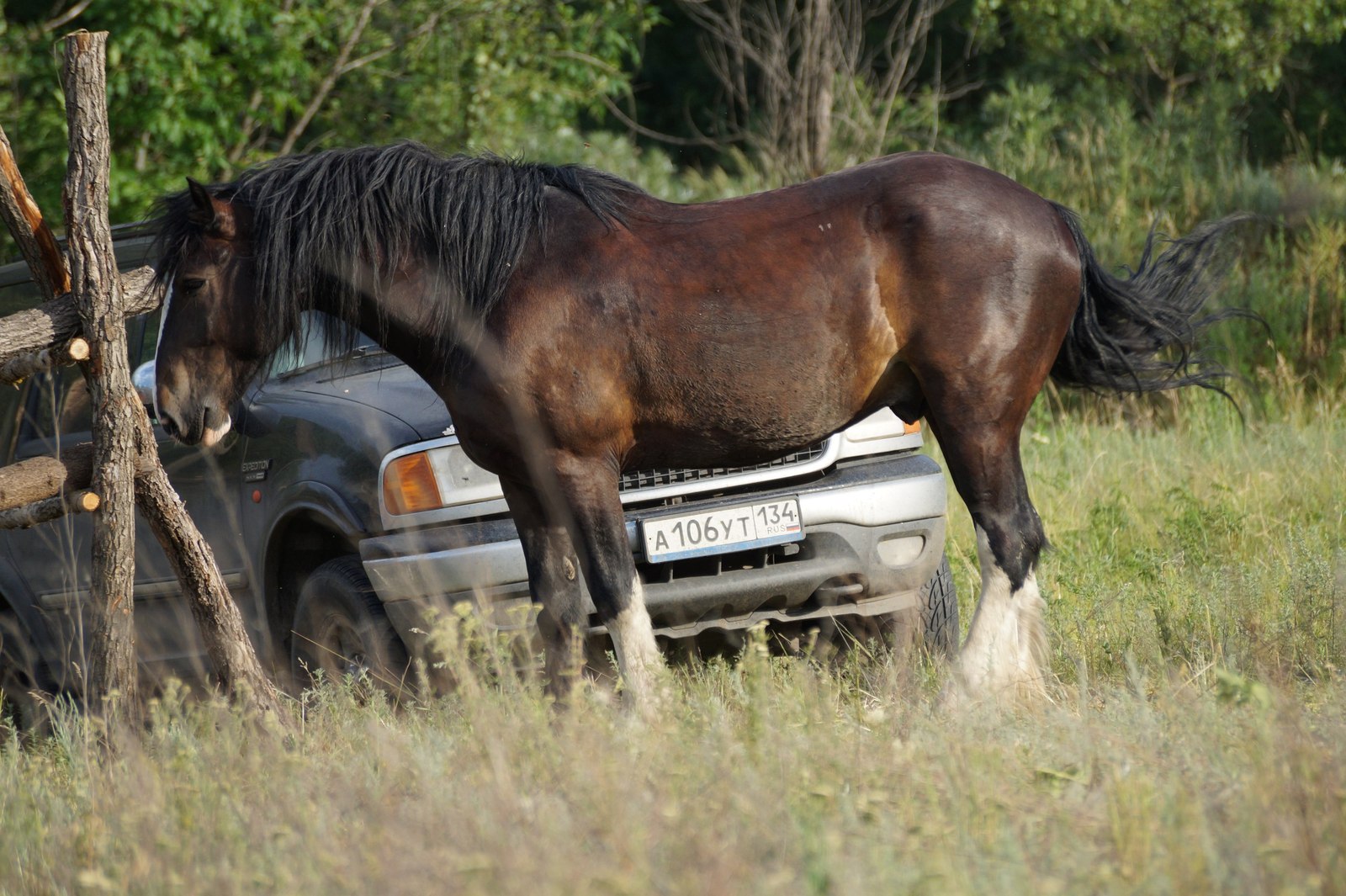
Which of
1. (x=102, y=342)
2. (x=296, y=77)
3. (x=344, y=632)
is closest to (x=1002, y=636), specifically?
(x=344, y=632)

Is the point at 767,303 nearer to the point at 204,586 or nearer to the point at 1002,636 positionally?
the point at 1002,636

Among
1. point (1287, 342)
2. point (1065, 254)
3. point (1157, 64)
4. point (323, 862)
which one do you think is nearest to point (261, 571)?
point (323, 862)

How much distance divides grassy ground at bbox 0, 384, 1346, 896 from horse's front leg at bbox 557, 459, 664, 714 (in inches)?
12.0

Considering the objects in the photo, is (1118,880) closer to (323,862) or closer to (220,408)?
(323,862)

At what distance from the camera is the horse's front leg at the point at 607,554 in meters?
3.89

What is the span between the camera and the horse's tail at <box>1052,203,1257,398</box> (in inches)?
169

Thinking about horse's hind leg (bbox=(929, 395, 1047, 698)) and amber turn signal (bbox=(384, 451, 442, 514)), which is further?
amber turn signal (bbox=(384, 451, 442, 514))

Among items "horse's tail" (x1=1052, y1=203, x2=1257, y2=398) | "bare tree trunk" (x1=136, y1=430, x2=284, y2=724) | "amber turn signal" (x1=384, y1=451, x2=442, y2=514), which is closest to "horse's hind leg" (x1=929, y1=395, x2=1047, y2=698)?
"horse's tail" (x1=1052, y1=203, x2=1257, y2=398)

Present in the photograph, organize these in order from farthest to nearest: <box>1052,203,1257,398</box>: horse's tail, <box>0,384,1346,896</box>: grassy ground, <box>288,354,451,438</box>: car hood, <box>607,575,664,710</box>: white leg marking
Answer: <box>288,354,451,438</box>: car hood → <box>1052,203,1257,398</box>: horse's tail → <box>607,575,664,710</box>: white leg marking → <box>0,384,1346,896</box>: grassy ground

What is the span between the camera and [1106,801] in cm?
262

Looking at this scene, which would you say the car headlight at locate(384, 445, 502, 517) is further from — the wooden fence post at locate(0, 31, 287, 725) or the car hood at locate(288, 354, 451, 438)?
the wooden fence post at locate(0, 31, 287, 725)

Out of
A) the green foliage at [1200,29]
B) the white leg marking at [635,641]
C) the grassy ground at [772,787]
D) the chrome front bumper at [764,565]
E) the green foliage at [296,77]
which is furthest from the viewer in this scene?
the green foliage at [1200,29]

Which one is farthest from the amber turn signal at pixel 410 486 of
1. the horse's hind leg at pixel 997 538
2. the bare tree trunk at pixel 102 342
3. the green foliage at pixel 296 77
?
the green foliage at pixel 296 77

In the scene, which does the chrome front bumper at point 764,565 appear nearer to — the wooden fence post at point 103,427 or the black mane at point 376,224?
the wooden fence post at point 103,427
